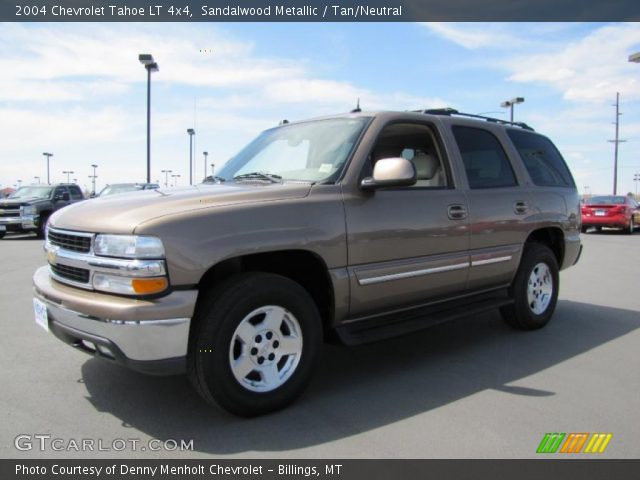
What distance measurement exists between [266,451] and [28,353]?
8.81ft

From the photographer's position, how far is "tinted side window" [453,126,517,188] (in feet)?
15.4

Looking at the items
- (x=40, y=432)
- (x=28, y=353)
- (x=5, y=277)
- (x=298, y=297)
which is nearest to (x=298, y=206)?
(x=298, y=297)

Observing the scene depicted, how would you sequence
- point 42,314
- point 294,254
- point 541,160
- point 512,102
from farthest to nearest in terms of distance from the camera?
point 512,102, point 541,160, point 294,254, point 42,314

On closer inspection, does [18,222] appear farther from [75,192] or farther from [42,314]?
[42,314]

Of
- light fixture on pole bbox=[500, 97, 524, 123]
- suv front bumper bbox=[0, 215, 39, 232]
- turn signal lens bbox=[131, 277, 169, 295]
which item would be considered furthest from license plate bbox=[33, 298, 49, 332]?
light fixture on pole bbox=[500, 97, 524, 123]

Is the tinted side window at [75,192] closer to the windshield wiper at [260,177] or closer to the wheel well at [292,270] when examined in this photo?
the windshield wiper at [260,177]

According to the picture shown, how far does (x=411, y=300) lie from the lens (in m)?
4.11

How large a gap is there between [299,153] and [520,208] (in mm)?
2244

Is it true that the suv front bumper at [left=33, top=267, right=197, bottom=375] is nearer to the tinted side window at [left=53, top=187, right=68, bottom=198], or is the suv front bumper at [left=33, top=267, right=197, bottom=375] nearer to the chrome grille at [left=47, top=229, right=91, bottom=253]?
the chrome grille at [left=47, top=229, right=91, bottom=253]

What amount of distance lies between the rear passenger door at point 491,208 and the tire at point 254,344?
1.81 m

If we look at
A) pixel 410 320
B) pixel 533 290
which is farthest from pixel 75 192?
pixel 410 320

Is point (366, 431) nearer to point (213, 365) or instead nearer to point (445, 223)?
point (213, 365)

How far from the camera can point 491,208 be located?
4.72 m

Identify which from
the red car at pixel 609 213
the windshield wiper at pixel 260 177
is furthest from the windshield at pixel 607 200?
the windshield wiper at pixel 260 177
